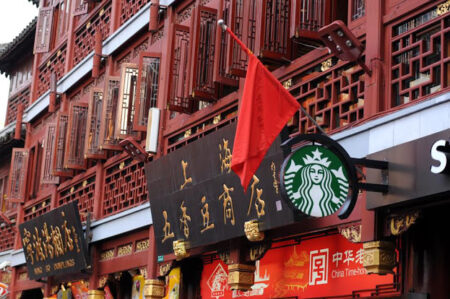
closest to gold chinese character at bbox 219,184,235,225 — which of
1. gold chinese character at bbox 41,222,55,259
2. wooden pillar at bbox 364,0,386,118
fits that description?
wooden pillar at bbox 364,0,386,118

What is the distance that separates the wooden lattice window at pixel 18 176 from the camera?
23.9 m

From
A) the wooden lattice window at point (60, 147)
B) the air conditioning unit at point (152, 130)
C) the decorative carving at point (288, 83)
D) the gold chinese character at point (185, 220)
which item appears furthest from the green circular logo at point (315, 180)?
the wooden lattice window at point (60, 147)

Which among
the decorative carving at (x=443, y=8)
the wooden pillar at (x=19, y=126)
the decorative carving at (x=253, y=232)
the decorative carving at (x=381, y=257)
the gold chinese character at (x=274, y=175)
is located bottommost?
the decorative carving at (x=381, y=257)

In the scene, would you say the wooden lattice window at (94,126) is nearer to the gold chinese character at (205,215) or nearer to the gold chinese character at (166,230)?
the gold chinese character at (166,230)

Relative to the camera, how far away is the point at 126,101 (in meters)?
17.6

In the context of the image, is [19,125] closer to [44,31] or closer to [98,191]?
[44,31]

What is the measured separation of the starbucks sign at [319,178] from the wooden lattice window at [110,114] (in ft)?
27.4

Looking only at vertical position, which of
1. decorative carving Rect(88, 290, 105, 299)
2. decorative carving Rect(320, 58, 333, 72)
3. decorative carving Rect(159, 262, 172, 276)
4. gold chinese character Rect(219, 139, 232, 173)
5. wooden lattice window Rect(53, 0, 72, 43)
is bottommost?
decorative carving Rect(88, 290, 105, 299)

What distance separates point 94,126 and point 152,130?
2859 mm

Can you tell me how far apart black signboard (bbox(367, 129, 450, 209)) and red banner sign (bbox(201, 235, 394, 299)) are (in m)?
1.71

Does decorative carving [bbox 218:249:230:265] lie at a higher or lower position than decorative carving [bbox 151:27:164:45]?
lower

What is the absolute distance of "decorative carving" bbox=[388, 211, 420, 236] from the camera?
10.1 meters

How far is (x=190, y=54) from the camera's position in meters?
14.9

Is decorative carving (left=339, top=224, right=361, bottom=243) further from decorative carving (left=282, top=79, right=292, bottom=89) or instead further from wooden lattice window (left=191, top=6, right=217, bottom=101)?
wooden lattice window (left=191, top=6, right=217, bottom=101)
